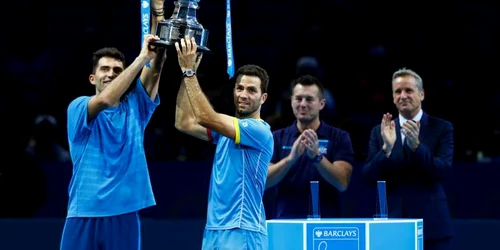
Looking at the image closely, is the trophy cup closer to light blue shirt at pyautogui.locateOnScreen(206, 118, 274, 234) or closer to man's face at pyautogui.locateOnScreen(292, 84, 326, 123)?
light blue shirt at pyautogui.locateOnScreen(206, 118, 274, 234)

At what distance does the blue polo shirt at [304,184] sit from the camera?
23.4 feet

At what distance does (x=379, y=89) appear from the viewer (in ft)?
35.4

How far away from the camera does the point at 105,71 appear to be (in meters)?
5.88

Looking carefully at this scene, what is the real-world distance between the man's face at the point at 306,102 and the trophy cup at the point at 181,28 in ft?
5.06

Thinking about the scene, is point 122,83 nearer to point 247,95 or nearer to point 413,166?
point 247,95

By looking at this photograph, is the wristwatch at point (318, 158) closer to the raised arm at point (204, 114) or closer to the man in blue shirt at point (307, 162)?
the man in blue shirt at point (307, 162)

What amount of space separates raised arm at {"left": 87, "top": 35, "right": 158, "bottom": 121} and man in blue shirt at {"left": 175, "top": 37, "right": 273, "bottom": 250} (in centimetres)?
17

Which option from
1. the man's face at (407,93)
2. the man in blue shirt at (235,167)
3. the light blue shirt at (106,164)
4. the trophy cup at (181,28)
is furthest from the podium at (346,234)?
the trophy cup at (181,28)

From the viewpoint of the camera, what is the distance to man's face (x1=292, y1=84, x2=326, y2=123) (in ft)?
23.6

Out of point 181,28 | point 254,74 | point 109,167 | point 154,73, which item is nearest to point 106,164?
point 109,167

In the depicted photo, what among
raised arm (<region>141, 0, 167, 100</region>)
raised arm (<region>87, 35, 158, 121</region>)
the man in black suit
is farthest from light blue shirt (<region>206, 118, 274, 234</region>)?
the man in black suit

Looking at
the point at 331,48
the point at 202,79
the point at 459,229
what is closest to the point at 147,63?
the point at 459,229

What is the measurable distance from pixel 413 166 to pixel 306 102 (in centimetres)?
85

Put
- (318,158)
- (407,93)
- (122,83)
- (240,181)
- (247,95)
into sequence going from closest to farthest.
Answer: (122,83)
(240,181)
(247,95)
(318,158)
(407,93)
